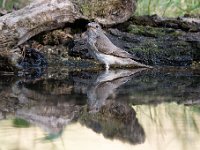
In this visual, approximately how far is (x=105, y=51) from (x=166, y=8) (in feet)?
6.55

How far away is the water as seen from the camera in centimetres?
354

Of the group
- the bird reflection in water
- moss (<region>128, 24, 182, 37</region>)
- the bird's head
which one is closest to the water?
the bird reflection in water

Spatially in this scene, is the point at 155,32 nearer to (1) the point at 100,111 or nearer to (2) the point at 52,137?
(1) the point at 100,111

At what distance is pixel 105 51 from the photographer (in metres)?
8.05

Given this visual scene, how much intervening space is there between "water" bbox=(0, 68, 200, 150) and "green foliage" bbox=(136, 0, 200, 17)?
2.57 meters

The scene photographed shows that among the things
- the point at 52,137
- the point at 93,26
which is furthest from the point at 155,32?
the point at 52,137

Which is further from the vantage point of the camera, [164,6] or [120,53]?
[164,6]

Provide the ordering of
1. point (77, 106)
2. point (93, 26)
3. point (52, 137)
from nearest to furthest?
point (52, 137) → point (77, 106) → point (93, 26)

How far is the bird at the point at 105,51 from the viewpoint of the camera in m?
7.79

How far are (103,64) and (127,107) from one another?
315 cm

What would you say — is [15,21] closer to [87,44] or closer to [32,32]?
[32,32]

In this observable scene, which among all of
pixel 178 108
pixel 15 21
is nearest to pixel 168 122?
pixel 178 108

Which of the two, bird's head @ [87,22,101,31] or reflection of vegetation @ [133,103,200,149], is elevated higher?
bird's head @ [87,22,101,31]

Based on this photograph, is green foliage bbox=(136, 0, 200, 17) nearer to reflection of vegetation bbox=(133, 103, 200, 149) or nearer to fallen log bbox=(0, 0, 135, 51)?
fallen log bbox=(0, 0, 135, 51)
